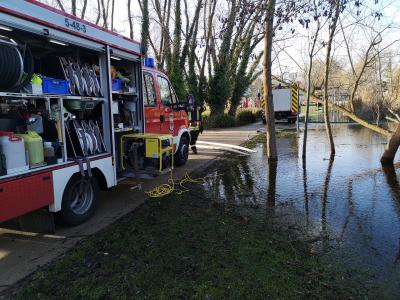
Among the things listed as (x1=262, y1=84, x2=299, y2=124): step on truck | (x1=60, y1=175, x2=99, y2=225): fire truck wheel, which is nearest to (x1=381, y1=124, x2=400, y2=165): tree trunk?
(x1=60, y1=175, x2=99, y2=225): fire truck wheel

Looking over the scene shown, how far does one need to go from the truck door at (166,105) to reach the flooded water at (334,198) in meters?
1.62

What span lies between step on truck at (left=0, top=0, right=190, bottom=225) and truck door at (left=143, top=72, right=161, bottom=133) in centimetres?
9

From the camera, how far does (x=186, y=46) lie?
72.8ft

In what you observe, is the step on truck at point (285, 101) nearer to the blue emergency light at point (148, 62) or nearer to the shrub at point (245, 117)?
the shrub at point (245, 117)

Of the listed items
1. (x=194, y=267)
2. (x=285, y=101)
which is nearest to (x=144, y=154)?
(x=194, y=267)

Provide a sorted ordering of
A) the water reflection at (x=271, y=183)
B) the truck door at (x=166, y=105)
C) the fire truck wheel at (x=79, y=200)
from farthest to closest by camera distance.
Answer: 1. the truck door at (x=166, y=105)
2. the water reflection at (x=271, y=183)
3. the fire truck wheel at (x=79, y=200)

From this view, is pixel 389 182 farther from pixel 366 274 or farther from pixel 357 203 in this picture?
pixel 366 274

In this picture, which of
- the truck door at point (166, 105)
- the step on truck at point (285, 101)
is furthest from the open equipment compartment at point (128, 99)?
the step on truck at point (285, 101)

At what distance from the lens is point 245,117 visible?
85.8ft

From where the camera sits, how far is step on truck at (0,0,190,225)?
3.86m

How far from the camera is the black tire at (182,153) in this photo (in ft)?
30.2

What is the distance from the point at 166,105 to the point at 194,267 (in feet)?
16.8

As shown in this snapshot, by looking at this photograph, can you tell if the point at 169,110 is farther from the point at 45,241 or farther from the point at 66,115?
the point at 45,241

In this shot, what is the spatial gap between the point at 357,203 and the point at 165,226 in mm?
3451
